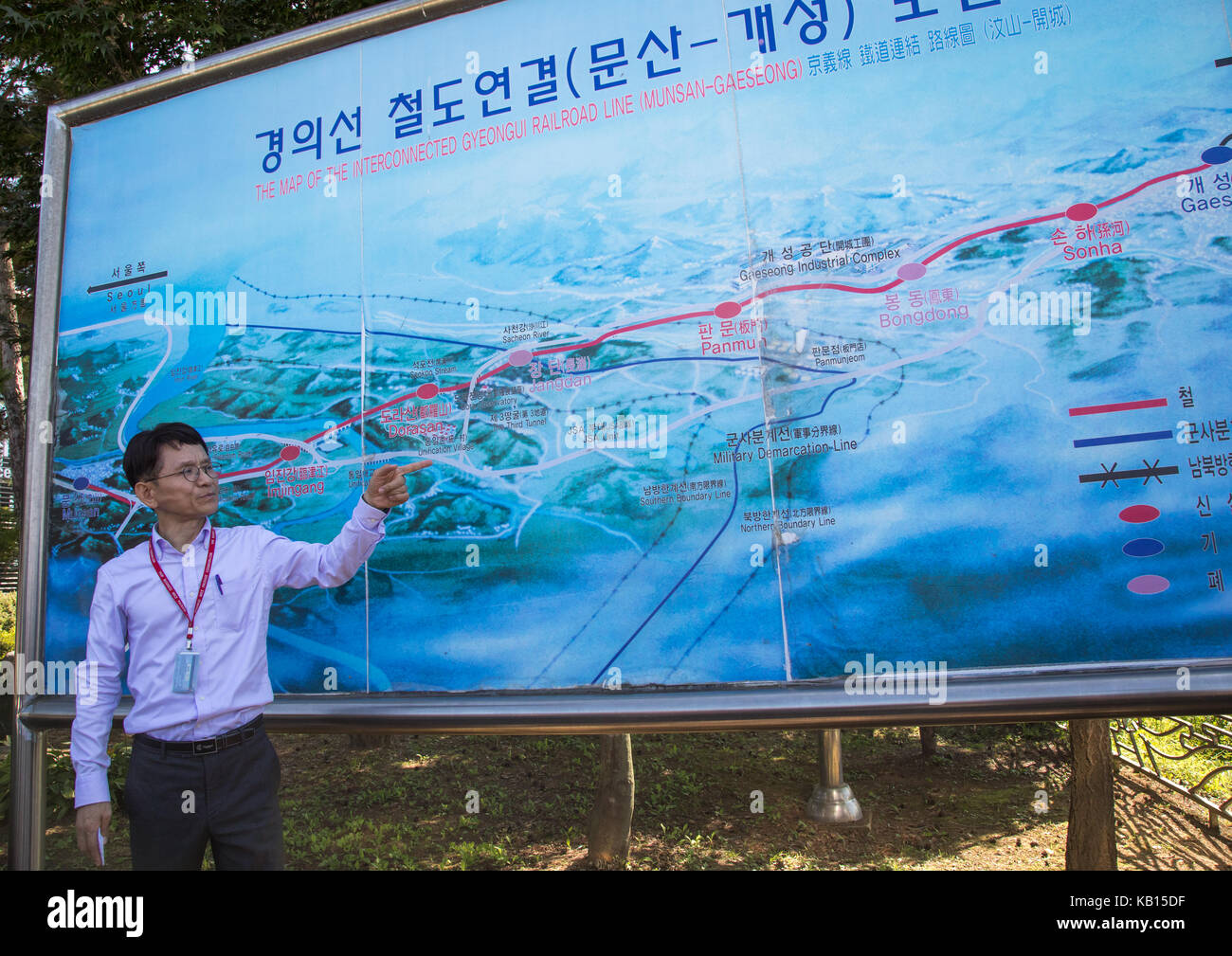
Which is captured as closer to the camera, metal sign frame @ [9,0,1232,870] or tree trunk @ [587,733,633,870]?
metal sign frame @ [9,0,1232,870]

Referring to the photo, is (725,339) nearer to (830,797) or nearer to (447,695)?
(447,695)

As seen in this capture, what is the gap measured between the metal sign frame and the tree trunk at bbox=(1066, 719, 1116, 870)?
106 inches

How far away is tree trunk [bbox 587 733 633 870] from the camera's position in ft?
17.0

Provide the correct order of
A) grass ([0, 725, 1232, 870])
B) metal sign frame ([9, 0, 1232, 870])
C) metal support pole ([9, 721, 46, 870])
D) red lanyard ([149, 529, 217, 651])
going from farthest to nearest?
grass ([0, 725, 1232, 870]) → metal support pole ([9, 721, 46, 870]) → red lanyard ([149, 529, 217, 651]) → metal sign frame ([9, 0, 1232, 870])

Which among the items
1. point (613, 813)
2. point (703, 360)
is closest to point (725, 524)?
point (703, 360)

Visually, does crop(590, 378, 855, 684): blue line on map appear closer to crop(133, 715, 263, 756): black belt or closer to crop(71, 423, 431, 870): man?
crop(71, 423, 431, 870): man

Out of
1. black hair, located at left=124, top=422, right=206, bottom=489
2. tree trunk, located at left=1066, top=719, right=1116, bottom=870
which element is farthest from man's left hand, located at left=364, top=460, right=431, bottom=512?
tree trunk, located at left=1066, top=719, right=1116, bottom=870

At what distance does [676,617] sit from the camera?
2096 millimetres

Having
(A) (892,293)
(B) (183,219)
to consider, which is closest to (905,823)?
(A) (892,293)

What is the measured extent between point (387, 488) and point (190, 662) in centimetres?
70

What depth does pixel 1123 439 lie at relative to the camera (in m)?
1.85

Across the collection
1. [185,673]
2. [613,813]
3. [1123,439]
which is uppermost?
[1123,439]

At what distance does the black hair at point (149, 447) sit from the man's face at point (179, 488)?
13mm

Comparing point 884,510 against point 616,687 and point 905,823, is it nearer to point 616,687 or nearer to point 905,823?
point 616,687
